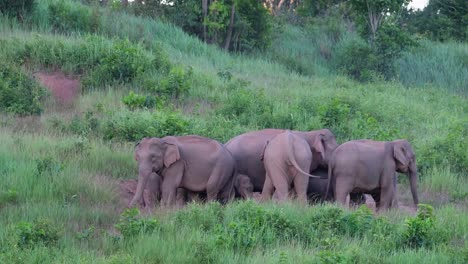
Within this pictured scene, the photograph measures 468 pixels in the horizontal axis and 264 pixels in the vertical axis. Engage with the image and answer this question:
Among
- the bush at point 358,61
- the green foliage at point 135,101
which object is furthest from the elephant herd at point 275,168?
the bush at point 358,61

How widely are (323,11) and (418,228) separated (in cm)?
2186

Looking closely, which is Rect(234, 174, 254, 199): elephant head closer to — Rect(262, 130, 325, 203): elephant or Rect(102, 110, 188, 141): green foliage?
Rect(262, 130, 325, 203): elephant

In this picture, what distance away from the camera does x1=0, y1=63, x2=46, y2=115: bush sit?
43.4 feet

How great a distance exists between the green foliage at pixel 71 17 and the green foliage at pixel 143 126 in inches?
253

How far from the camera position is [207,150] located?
32.8ft

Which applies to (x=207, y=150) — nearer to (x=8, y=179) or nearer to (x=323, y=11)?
(x=8, y=179)

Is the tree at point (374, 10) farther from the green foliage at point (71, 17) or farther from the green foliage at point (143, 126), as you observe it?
the green foliage at point (143, 126)

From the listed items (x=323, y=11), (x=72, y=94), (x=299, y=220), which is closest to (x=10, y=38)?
(x=72, y=94)

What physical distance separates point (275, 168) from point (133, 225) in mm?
2394

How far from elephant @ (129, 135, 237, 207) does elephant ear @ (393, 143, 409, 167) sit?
187 centimetres

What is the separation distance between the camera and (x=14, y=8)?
18.2m

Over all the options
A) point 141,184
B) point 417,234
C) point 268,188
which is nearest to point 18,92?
point 141,184

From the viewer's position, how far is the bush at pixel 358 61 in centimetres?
2169

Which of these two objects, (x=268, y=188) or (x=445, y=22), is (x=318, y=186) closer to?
(x=268, y=188)
